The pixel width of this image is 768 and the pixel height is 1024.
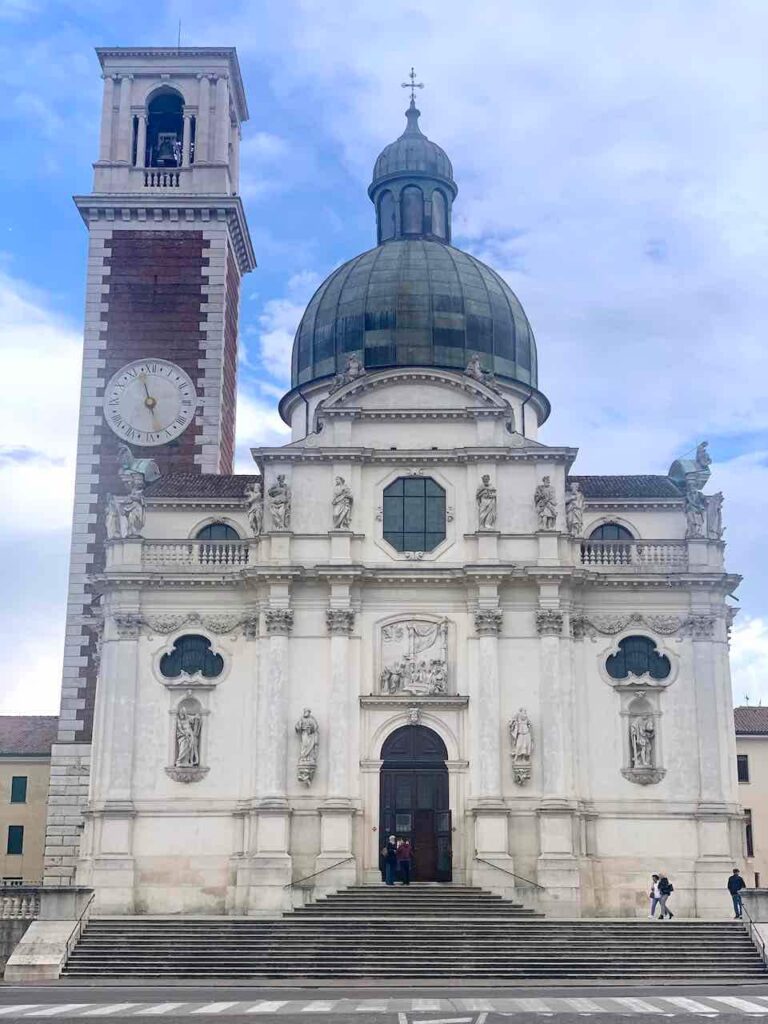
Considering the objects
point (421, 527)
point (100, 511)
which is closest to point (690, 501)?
point (421, 527)

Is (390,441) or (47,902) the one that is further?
(390,441)

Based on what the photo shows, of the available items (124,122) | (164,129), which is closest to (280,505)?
(124,122)

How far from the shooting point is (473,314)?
47.0 meters

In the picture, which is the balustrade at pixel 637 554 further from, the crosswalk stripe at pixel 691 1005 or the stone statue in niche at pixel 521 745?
the crosswalk stripe at pixel 691 1005

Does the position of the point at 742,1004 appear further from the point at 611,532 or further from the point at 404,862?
the point at 611,532

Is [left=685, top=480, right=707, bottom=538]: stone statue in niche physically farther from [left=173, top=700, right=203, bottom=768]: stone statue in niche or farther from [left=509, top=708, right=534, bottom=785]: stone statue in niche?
[left=173, top=700, right=203, bottom=768]: stone statue in niche

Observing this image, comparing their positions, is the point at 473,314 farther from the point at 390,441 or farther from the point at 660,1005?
the point at 660,1005

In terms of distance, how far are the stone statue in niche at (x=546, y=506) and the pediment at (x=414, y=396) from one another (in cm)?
266

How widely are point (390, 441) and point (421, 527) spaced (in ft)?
9.27

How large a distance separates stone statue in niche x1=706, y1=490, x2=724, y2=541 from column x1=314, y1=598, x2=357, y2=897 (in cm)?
1096

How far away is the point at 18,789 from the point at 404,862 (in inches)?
1033

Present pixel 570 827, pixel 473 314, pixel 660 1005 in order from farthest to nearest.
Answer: pixel 473 314 → pixel 570 827 → pixel 660 1005

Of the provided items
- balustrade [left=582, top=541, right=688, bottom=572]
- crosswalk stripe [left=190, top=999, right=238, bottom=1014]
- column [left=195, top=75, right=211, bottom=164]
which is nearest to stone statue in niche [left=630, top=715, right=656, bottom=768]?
balustrade [left=582, top=541, right=688, bottom=572]

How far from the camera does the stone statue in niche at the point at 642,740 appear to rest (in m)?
40.1
